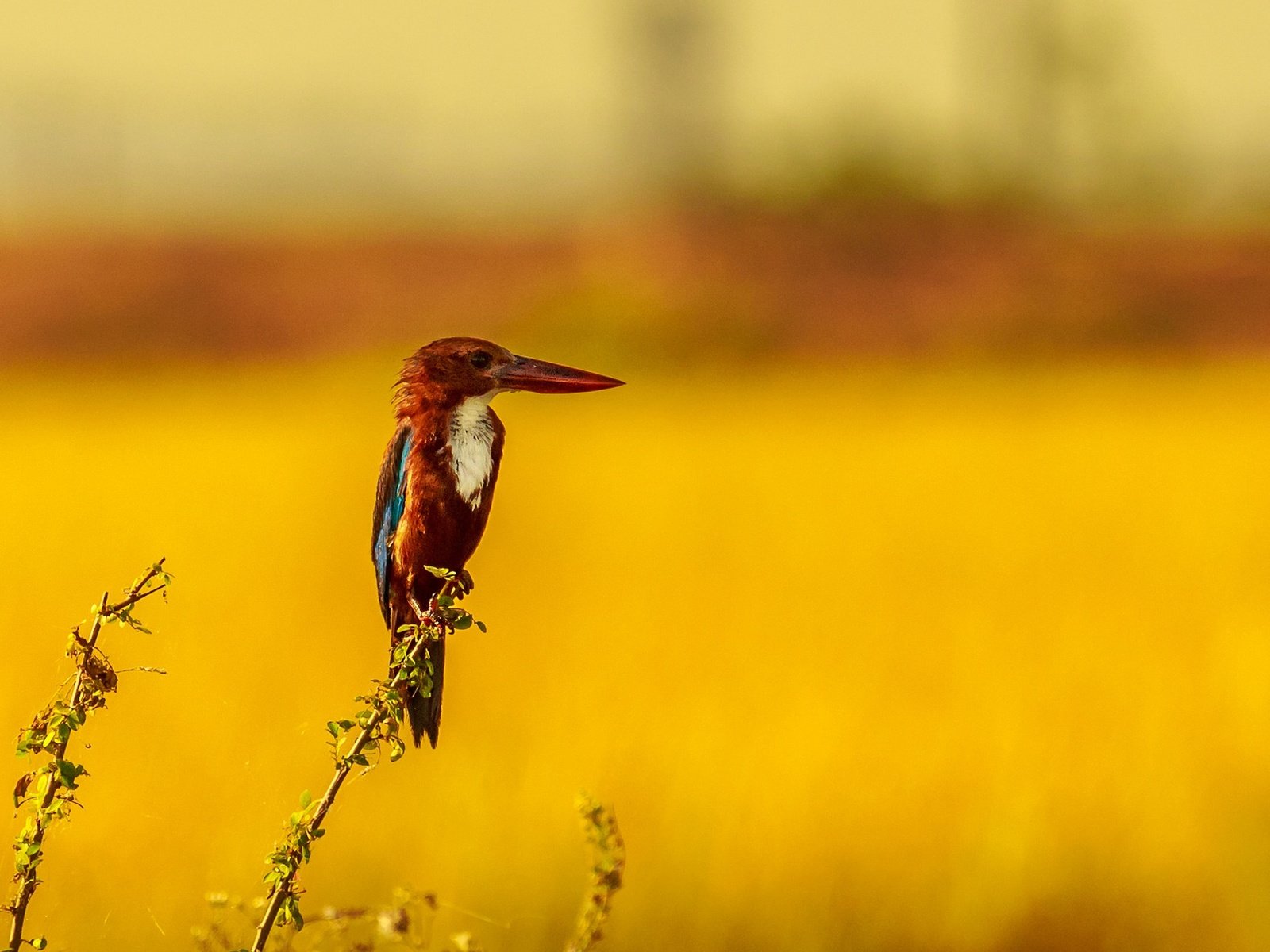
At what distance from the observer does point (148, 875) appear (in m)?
3.76

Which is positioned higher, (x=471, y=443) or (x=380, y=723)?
(x=471, y=443)

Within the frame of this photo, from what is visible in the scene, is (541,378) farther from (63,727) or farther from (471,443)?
(63,727)

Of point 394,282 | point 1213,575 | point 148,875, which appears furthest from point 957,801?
point 394,282

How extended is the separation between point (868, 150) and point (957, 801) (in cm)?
2640

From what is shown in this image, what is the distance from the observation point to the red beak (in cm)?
126

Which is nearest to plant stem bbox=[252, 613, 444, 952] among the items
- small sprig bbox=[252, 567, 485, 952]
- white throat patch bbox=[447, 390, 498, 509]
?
small sprig bbox=[252, 567, 485, 952]

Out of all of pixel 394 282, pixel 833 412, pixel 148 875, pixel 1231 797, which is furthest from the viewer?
pixel 394 282

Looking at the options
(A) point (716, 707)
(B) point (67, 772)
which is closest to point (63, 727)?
(B) point (67, 772)

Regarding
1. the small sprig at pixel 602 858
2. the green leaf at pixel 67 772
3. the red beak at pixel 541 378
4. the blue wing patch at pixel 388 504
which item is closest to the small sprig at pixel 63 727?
the green leaf at pixel 67 772

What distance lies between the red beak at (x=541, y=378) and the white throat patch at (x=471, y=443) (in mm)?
38

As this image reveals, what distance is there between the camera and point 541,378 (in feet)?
4.27

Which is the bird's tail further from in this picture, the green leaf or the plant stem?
the green leaf

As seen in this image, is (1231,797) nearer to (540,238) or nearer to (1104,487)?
(1104,487)

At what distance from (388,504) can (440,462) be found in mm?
65
